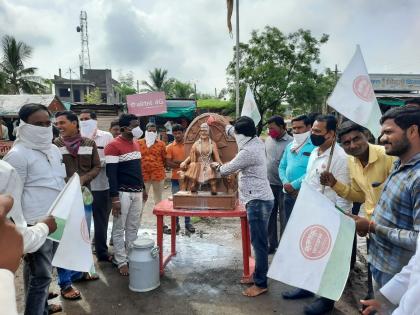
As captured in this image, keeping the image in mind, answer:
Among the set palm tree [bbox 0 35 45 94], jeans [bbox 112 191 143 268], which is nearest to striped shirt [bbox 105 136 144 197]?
jeans [bbox 112 191 143 268]

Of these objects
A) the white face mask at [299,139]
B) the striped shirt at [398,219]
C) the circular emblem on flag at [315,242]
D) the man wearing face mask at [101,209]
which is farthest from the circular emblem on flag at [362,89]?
the man wearing face mask at [101,209]

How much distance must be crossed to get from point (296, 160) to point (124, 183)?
2.20 m

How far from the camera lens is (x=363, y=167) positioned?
305cm

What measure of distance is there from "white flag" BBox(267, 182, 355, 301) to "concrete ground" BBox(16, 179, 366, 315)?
1419 mm

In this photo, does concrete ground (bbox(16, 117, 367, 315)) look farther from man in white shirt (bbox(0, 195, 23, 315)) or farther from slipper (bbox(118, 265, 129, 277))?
man in white shirt (bbox(0, 195, 23, 315))

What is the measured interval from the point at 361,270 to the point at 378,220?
8.62 ft

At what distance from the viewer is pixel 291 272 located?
2.45 m

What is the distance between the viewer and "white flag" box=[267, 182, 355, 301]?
2256 mm

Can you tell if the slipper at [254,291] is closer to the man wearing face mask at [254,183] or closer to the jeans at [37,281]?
the man wearing face mask at [254,183]

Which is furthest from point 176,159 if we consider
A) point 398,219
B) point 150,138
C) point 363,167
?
point 398,219

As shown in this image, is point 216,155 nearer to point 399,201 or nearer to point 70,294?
point 70,294

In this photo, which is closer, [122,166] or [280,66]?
[122,166]

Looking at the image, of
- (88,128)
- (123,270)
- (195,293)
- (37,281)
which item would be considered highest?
(88,128)

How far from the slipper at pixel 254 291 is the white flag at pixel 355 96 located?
7.28ft
